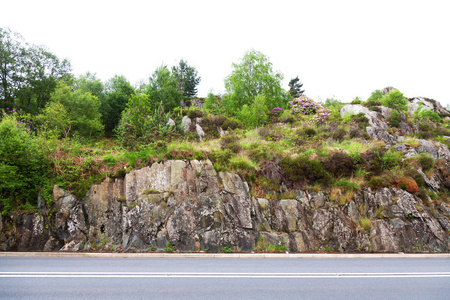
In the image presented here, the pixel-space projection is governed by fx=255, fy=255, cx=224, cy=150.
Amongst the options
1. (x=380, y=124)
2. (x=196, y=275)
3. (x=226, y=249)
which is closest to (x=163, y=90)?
(x=380, y=124)

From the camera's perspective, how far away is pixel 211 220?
10680mm

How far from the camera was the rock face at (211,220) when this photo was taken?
1045 centimetres

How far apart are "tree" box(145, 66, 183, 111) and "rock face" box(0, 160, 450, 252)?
2607cm

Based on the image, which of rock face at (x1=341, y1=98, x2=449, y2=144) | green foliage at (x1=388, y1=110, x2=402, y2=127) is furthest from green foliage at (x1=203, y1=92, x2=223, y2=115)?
green foliage at (x1=388, y1=110, x2=402, y2=127)

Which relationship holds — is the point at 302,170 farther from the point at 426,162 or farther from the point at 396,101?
the point at 396,101

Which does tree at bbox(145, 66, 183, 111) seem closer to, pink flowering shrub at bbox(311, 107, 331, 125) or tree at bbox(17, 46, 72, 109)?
tree at bbox(17, 46, 72, 109)

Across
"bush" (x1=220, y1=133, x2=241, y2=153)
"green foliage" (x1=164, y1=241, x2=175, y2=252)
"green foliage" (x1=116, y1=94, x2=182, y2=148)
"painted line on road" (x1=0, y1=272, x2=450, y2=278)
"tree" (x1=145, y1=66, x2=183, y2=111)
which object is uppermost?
"tree" (x1=145, y1=66, x2=183, y2=111)

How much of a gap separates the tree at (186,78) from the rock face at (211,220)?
48.2 metres

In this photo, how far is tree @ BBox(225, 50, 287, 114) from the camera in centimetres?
3219

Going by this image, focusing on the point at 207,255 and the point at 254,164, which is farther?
the point at 254,164

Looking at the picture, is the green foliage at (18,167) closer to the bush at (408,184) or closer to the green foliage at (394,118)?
the bush at (408,184)
